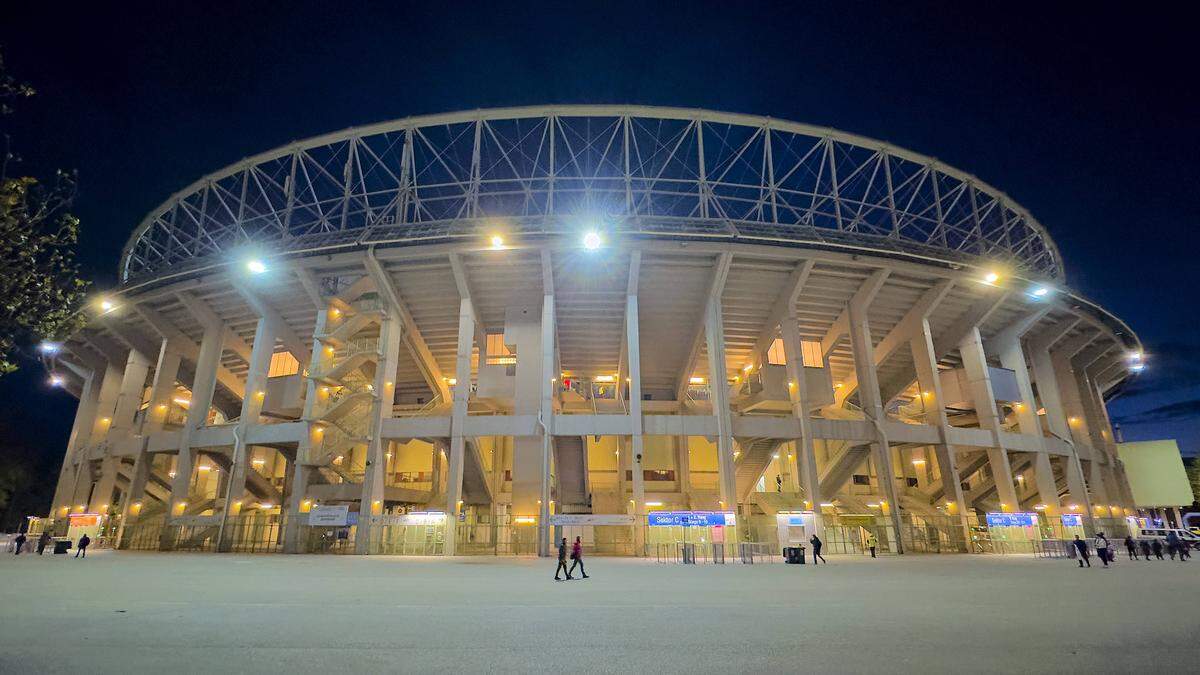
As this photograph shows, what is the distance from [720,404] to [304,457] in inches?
874

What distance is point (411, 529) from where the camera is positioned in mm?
28266

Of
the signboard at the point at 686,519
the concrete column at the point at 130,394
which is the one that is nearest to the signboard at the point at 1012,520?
the signboard at the point at 686,519

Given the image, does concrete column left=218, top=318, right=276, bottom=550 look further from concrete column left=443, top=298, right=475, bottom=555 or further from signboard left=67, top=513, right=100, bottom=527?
concrete column left=443, top=298, right=475, bottom=555

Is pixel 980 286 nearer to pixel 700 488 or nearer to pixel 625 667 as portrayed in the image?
pixel 700 488

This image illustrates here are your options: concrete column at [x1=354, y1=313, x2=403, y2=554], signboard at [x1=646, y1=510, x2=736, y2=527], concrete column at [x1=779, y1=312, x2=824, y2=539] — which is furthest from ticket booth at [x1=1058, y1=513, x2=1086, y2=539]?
concrete column at [x1=354, y1=313, x2=403, y2=554]

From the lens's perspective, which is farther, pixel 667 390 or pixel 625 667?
pixel 667 390

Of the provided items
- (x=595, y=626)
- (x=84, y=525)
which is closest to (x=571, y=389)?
(x=84, y=525)

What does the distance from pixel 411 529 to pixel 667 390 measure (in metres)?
23.3

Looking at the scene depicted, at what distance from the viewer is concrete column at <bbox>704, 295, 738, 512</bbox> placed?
28.7 metres

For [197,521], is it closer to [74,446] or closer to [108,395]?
[108,395]

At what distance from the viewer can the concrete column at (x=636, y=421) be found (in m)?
27.5

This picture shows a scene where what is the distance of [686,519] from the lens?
993 inches

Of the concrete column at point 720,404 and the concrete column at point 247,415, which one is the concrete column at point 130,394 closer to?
the concrete column at point 247,415

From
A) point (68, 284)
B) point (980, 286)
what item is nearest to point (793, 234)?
point (980, 286)
